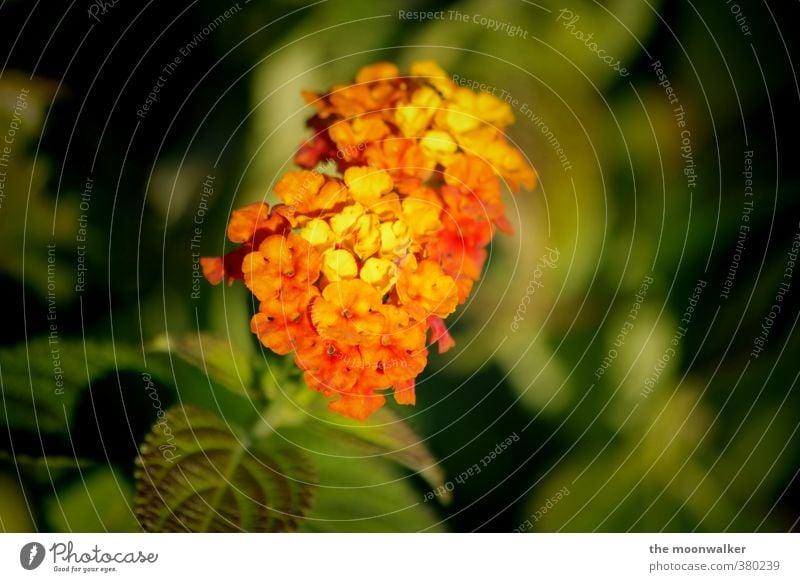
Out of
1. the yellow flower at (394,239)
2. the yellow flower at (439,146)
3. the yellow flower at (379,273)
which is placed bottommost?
the yellow flower at (379,273)

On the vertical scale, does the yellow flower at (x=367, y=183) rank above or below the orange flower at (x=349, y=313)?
above

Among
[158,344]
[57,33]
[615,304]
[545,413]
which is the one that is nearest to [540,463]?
[545,413]

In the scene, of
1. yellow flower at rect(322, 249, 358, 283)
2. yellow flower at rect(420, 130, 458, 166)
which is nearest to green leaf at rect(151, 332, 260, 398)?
yellow flower at rect(322, 249, 358, 283)

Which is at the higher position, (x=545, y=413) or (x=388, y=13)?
(x=388, y=13)

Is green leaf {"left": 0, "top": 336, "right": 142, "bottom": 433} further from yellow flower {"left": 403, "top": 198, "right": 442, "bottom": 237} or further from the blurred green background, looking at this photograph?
yellow flower {"left": 403, "top": 198, "right": 442, "bottom": 237}

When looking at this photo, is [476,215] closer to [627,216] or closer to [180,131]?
[627,216]

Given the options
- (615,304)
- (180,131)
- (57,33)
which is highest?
(57,33)

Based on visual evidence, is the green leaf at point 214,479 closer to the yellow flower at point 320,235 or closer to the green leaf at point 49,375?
the green leaf at point 49,375

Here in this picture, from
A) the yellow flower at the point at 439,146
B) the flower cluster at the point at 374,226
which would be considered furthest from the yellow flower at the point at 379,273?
the yellow flower at the point at 439,146

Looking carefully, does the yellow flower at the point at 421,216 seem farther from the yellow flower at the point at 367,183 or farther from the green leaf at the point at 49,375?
the green leaf at the point at 49,375
